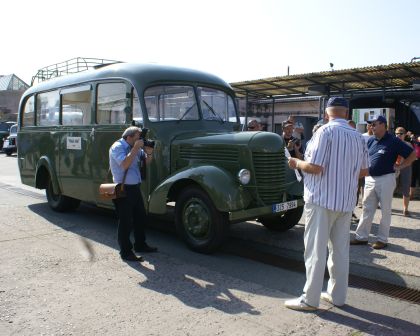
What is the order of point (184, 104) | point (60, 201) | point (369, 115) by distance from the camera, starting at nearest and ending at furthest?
point (184, 104) < point (60, 201) < point (369, 115)

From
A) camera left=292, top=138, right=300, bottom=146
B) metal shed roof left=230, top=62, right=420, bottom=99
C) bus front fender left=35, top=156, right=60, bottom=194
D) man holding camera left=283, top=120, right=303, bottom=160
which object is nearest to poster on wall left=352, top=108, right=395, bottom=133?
metal shed roof left=230, top=62, right=420, bottom=99

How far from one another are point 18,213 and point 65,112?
214 centimetres

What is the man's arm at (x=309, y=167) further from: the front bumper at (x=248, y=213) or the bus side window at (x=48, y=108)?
the bus side window at (x=48, y=108)

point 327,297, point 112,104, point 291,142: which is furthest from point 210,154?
point 327,297

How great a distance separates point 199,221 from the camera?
5715 mm

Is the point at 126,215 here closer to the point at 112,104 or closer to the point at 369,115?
the point at 112,104

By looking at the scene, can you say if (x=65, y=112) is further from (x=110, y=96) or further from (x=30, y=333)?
(x=30, y=333)

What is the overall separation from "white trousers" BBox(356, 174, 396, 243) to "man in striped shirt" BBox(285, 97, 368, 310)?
211 centimetres

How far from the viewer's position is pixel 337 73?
1180 cm

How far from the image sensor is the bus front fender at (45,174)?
27.0 ft

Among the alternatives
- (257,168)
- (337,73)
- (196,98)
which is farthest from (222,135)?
(337,73)

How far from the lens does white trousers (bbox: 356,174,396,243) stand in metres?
5.90

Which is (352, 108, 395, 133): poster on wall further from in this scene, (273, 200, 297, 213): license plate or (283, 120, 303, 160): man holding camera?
(273, 200, 297, 213): license plate

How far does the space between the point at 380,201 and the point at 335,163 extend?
8.39 feet
